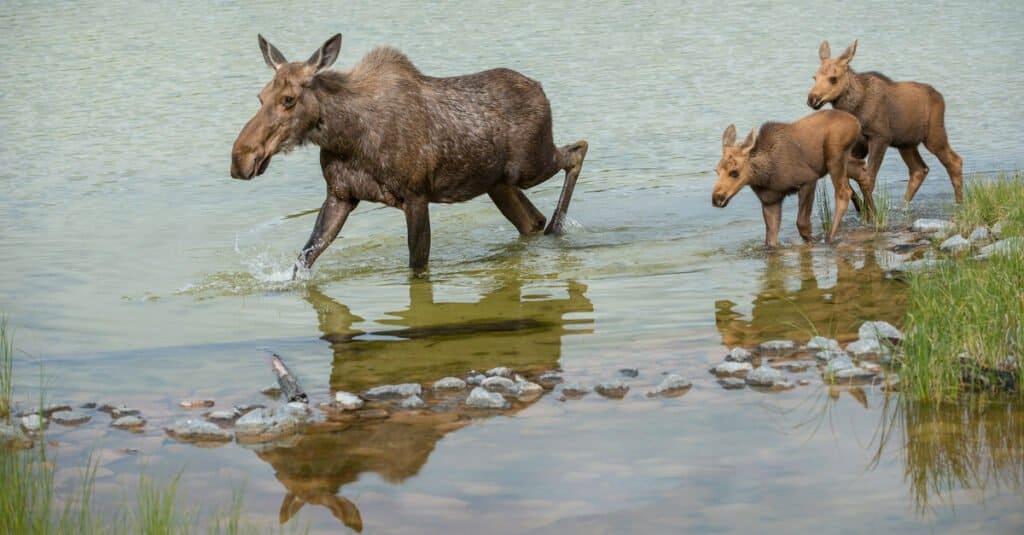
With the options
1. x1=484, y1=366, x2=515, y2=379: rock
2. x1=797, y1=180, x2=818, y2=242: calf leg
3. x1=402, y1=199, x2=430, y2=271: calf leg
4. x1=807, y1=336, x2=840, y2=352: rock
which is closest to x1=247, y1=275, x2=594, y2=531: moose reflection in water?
x1=484, y1=366, x2=515, y2=379: rock

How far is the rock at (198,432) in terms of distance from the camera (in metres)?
7.12

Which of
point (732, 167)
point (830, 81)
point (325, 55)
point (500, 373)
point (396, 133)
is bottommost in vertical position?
point (500, 373)

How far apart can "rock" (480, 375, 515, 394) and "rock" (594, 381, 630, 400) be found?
1.48 ft

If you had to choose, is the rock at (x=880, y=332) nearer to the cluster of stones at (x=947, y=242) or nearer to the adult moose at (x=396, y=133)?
the cluster of stones at (x=947, y=242)

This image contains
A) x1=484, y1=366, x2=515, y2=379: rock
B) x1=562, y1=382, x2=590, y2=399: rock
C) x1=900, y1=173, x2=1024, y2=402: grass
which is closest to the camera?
x1=900, y1=173, x2=1024, y2=402: grass

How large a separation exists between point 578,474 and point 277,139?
4973 millimetres

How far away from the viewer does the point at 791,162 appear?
37.4 ft

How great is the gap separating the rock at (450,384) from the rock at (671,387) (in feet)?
3.36

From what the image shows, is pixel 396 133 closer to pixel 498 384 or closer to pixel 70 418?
pixel 498 384

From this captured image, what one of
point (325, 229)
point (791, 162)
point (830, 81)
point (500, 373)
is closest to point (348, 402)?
point (500, 373)

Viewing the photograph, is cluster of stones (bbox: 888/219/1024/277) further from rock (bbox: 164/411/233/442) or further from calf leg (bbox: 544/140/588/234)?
rock (bbox: 164/411/233/442)

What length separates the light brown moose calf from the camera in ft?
36.5

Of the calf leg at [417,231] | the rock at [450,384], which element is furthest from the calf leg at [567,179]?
the rock at [450,384]

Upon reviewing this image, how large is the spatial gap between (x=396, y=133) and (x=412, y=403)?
4254mm
